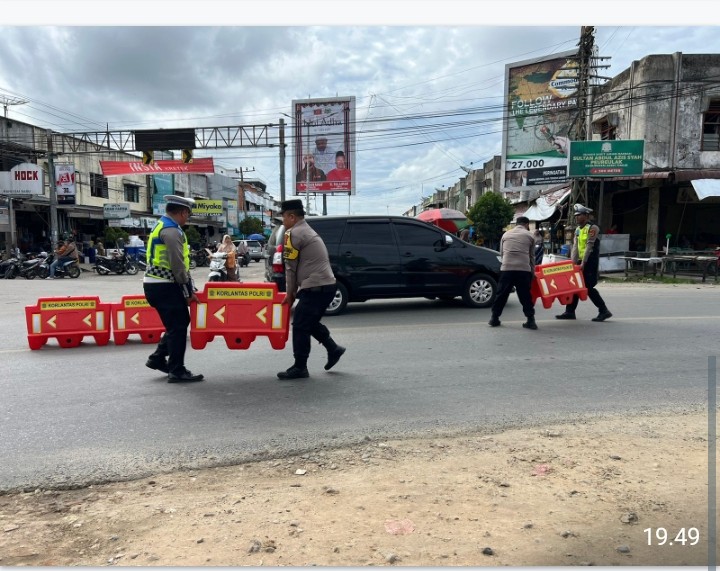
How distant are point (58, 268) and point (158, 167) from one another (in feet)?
26.0

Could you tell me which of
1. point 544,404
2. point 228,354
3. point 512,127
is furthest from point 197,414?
point 512,127

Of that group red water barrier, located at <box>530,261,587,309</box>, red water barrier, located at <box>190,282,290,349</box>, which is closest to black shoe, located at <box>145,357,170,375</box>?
red water barrier, located at <box>190,282,290,349</box>

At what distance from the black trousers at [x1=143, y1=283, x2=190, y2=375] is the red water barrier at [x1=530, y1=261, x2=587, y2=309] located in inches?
210

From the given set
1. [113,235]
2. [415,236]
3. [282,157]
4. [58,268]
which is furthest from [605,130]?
[113,235]

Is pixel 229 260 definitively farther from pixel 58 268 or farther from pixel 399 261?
pixel 58 268

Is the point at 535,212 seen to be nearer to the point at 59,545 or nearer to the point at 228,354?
the point at 228,354

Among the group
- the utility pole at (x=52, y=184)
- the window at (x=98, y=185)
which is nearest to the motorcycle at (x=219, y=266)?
the utility pole at (x=52, y=184)

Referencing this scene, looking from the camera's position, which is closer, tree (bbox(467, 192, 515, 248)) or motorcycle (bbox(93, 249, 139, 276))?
motorcycle (bbox(93, 249, 139, 276))

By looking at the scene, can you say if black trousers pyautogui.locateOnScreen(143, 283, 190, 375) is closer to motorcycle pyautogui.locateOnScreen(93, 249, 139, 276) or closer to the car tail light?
the car tail light

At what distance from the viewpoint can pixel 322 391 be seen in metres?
4.96

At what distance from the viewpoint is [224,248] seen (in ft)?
50.8

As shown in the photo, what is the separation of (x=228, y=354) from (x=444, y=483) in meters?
4.03

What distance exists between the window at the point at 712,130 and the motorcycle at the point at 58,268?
79.9 ft

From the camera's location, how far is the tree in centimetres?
2702
